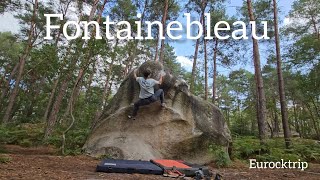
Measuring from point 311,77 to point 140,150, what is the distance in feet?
46.5

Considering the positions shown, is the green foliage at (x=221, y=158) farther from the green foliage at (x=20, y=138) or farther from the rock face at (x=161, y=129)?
the green foliage at (x=20, y=138)

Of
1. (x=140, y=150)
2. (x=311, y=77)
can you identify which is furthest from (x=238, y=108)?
(x=140, y=150)

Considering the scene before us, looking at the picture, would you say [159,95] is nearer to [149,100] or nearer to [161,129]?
[149,100]

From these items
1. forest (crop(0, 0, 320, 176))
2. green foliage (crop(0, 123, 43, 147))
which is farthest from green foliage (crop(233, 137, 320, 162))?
green foliage (crop(0, 123, 43, 147))

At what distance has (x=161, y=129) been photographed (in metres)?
8.23

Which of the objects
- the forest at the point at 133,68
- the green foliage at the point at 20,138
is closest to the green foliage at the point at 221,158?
the forest at the point at 133,68

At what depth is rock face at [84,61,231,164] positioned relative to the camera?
7969mm

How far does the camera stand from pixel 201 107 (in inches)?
352

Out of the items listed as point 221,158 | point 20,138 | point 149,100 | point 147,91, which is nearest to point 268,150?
point 221,158

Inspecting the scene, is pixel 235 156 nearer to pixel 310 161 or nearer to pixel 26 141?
pixel 310 161

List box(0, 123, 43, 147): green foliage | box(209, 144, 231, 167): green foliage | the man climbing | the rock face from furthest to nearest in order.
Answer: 1. box(0, 123, 43, 147): green foliage
2. the rock face
3. box(209, 144, 231, 167): green foliage
4. the man climbing

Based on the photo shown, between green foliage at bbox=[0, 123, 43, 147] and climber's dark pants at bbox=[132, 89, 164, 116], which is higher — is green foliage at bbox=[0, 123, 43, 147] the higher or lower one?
the lower one

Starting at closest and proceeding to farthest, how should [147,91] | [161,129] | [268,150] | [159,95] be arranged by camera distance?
1. [147,91]
2. [159,95]
3. [161,129]
4. [268,150]

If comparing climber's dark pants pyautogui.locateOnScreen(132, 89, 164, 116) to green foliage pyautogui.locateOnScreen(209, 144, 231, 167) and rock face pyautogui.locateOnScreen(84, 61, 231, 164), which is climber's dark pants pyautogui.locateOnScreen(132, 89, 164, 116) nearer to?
rock face pyautogui.locateOnScreen(84, 61, 231, 164)
